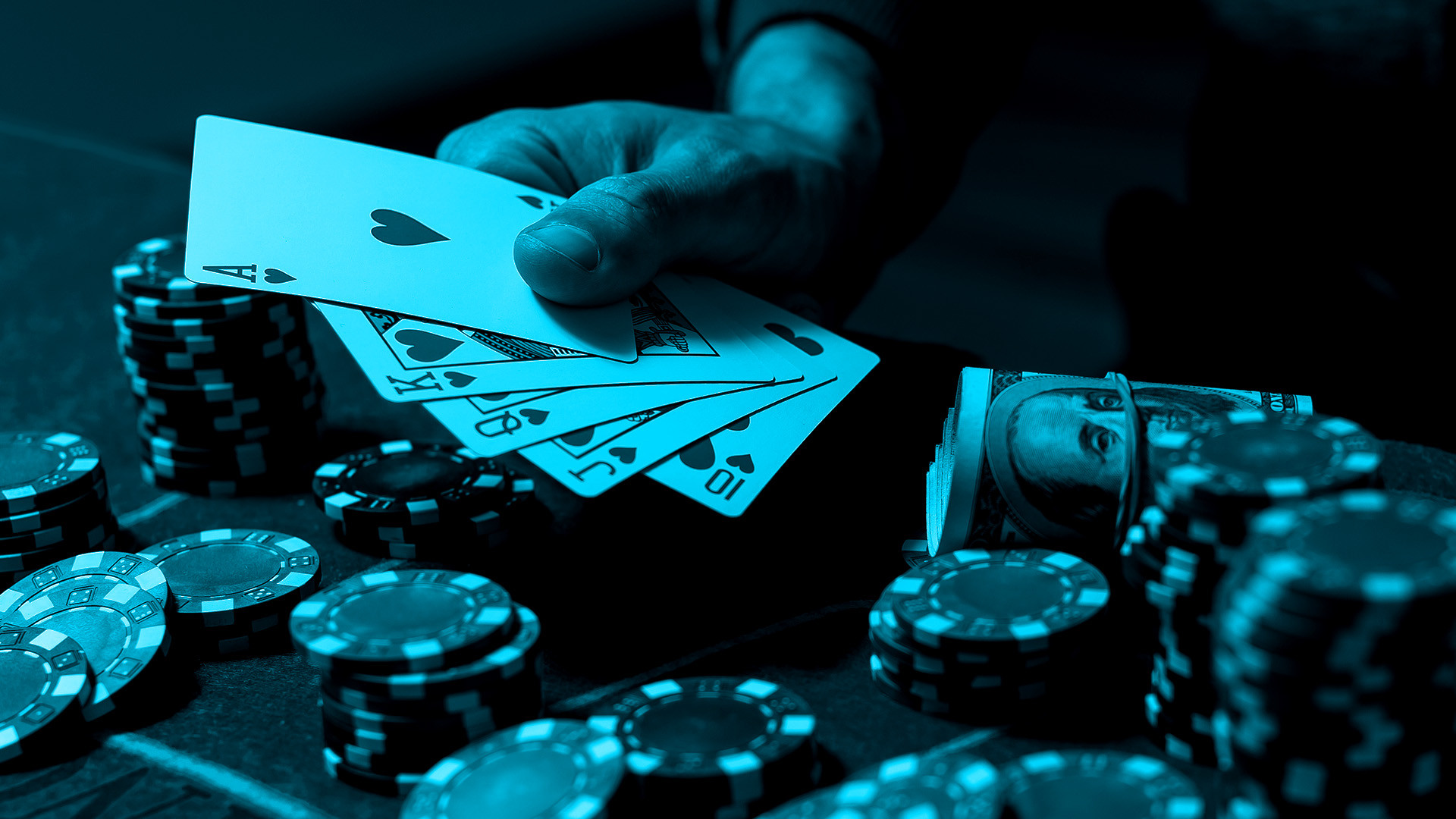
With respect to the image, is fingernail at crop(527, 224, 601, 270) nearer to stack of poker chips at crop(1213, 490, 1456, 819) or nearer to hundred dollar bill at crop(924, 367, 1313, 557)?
hundred dollar bill at crop(924, 367, 1313, 557)

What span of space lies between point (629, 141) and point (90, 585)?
1209mm

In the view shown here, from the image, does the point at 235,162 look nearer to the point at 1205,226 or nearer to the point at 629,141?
the point at 629,141

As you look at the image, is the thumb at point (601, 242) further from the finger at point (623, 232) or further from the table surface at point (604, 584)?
the table surface at point (604, 584)

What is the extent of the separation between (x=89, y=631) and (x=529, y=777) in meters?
0.71

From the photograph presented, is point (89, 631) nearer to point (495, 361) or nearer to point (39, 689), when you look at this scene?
point (39, 689)

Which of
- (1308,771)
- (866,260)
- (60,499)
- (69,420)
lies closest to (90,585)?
(60,499)

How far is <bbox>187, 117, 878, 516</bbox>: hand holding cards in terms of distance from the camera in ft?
5.67

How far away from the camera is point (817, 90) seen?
9.23 ft

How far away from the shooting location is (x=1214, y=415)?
63.8 inches

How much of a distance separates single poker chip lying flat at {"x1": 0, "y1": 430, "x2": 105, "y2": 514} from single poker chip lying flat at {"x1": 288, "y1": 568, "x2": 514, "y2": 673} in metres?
0.62

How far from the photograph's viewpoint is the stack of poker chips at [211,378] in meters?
2.07

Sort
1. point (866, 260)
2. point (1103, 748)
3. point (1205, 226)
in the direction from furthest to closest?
point (1205, 226)
point (866, 260)
point (1103, 748)

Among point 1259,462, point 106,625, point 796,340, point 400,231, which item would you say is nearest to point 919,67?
point 796,340

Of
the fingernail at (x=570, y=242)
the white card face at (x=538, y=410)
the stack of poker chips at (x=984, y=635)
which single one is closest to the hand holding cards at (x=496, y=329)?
the white card face at (x=538, y=410)
